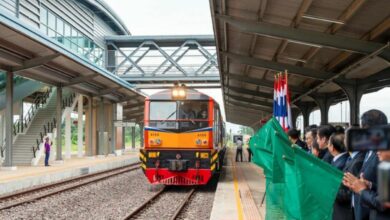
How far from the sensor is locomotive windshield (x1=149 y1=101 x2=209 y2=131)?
14070 millimetres

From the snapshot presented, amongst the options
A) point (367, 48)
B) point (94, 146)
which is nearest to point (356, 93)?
point (367, 48)

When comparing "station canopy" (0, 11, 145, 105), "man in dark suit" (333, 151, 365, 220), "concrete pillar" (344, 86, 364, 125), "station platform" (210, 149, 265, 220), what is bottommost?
"station platform" (210, 149, 265, 220)

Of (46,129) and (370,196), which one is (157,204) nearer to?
(370,196)

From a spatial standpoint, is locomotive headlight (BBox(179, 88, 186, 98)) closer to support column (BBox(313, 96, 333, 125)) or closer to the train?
the train

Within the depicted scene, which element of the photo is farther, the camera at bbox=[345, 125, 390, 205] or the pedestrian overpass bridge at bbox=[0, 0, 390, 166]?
the pedestrian overpass bridge at bbox=[0, 0, 390, 166]

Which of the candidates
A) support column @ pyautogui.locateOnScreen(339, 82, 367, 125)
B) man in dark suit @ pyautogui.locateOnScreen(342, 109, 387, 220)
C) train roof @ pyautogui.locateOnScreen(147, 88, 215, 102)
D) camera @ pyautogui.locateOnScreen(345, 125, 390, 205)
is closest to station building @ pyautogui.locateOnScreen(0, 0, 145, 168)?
train roof @ pyautogui.locateOnScreen(147, 88, 215, 102)

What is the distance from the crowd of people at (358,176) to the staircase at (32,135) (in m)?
19.5

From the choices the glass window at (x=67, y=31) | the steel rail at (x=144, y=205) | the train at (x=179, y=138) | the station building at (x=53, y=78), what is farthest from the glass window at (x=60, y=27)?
the steel rail at (x=144, y=205)

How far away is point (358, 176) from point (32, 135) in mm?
21798

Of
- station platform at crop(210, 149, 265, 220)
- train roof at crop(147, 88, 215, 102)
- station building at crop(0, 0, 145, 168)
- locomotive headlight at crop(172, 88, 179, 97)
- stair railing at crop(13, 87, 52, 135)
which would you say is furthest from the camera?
stair railing at crop(13, 87, 52, 135)

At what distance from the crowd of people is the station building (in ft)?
35.4

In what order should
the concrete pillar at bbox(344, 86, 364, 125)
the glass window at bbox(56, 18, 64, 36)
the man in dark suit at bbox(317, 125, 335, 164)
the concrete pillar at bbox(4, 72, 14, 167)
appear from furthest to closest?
the glass window at bbox(56, 18, 64, 36) → the concrete pillar at bbox(4, 72, 14, 167) → the concrete pillar at bbox(344, 86, 364, 125) → the man in dark suit at bbox(317, 125, 335, 164)

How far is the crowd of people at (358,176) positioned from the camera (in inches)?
122

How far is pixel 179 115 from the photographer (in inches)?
557
